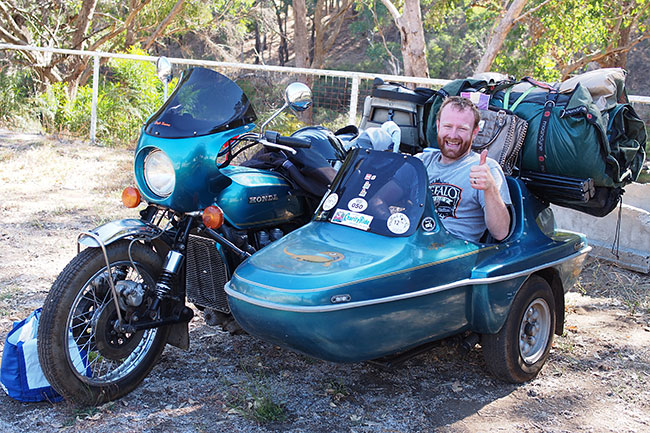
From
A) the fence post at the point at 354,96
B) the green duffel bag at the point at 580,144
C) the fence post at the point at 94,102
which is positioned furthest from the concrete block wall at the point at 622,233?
the fence post at the point at 94,102

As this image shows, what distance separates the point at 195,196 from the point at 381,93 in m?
1.94

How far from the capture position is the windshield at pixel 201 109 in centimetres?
345

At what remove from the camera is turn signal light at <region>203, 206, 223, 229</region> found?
133 inches

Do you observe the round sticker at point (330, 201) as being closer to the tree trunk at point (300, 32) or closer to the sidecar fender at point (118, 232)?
the sidecar fender at point (118, 232)

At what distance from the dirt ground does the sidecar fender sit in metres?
0.86

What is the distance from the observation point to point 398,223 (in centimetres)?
329

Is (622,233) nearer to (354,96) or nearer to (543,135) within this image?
(543,135)

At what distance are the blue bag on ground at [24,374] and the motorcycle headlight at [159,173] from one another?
0.99m

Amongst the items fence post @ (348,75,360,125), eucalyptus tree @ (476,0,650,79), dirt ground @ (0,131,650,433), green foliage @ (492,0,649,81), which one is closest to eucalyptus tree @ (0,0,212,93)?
fence post @ (348,75,360,125)

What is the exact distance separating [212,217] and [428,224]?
1.10m

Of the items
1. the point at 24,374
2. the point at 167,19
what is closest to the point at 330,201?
the point at 24,374

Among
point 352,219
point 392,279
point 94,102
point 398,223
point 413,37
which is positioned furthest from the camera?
point 413,37

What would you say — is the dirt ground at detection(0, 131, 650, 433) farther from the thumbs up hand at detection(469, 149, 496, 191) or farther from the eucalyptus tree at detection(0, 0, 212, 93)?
the eucalyptus tree at detection(0, 0, 212, 93)

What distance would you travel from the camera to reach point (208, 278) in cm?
372
